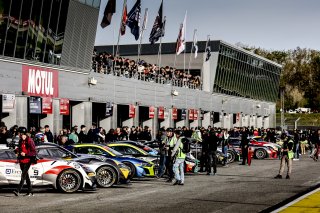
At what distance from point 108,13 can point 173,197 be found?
22372 millimetres

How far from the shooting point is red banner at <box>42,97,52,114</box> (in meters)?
35.0

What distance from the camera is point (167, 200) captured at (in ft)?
51.0

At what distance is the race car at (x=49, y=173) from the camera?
17.1 meters

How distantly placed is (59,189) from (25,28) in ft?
59.1

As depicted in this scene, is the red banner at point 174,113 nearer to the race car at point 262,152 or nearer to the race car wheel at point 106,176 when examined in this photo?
the race car at point 262,152

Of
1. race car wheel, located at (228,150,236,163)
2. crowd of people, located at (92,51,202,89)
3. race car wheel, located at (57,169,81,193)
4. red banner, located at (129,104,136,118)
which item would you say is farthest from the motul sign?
race car wheel, located at (57,169,81,193)

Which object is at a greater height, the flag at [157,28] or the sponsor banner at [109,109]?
the flag at [157,28]

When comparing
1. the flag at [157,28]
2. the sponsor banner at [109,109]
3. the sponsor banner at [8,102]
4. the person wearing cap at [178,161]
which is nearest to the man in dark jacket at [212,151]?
the person wearing cap at [178,161]

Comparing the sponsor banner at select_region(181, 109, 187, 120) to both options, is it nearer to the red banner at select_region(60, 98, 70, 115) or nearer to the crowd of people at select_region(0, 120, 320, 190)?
the red banner at select_region(60, 98, 70, 115)

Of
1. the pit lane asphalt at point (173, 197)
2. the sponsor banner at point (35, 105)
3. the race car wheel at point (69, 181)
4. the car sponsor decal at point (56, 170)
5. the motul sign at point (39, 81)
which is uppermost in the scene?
the motul sign at point (39, 81)

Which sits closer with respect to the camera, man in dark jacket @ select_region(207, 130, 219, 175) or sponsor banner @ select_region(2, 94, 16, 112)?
man in dark jacket @ select_region(207, 130, 219, 175)

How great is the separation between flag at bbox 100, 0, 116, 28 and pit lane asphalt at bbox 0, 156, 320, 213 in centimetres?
1639

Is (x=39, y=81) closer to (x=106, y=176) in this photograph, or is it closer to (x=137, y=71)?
(x=137, y=71)

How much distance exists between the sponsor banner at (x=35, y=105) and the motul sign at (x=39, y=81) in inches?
11.9
